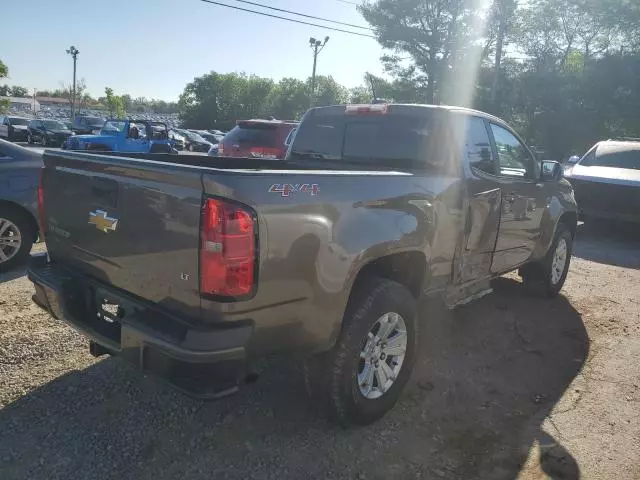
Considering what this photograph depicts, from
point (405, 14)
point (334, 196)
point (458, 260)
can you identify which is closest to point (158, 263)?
point (334, 196)

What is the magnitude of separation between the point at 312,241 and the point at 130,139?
15807 mm

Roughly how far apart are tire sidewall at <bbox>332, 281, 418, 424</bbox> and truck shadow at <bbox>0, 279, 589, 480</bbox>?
14 cm

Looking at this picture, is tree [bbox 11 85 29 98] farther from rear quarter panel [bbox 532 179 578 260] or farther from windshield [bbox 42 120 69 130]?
rear quarter panel [bbox 532 179 578 260]

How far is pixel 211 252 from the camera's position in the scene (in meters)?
2.23

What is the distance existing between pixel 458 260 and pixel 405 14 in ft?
112

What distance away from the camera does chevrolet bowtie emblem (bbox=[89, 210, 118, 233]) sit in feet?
8.75

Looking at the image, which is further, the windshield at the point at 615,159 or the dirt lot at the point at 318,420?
the windshield at the point at 615,159

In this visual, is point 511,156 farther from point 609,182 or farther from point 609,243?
point 609,243

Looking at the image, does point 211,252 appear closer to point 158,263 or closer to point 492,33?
point 158,263

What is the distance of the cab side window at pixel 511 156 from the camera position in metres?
4.43

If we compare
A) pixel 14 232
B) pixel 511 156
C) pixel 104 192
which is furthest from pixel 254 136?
pixel 104 192

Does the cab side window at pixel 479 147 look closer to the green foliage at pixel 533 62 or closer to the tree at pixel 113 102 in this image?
the green foliage at pixel 533 62

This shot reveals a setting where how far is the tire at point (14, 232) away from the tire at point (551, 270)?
216 inches

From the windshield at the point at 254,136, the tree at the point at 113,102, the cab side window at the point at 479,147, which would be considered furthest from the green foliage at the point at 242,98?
the cab side window at the point at 479,147
